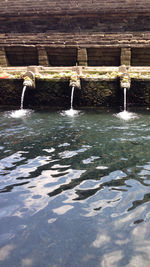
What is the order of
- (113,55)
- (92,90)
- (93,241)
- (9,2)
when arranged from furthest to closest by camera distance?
(9,2) → (113,55) → (92,90) → (93,241)

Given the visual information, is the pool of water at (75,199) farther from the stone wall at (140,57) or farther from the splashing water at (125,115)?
the stone wall at (140,57)

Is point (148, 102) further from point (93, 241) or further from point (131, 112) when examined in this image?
point (93, 241)

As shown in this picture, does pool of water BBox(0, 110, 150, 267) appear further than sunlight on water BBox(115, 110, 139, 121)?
No

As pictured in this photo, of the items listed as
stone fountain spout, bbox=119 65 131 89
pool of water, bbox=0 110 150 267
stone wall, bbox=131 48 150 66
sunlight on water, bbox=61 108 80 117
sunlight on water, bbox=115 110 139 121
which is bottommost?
pool of water, bbox=0 110 150 267

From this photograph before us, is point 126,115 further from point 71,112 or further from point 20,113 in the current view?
point 20,113

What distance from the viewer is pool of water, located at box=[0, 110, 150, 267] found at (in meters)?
2.39

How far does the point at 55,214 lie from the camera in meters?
3.00

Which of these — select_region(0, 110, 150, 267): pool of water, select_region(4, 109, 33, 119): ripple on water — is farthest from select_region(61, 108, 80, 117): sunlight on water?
select_region(0, 110, 150, 267): pool of water

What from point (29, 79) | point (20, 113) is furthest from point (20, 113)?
point (29, 79)

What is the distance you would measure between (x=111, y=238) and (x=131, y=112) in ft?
22.9

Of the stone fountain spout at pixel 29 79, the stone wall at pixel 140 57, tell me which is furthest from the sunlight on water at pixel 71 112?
the stone wall at pixel 140 57

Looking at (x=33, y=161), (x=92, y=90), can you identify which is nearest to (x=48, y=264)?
(x=33, y=161)

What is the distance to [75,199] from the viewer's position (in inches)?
130

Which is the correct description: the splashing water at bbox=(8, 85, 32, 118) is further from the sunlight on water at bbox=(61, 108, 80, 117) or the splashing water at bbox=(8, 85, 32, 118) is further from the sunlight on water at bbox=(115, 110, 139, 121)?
the sunlight on water at bbox=(115, 110, 139, 121)
